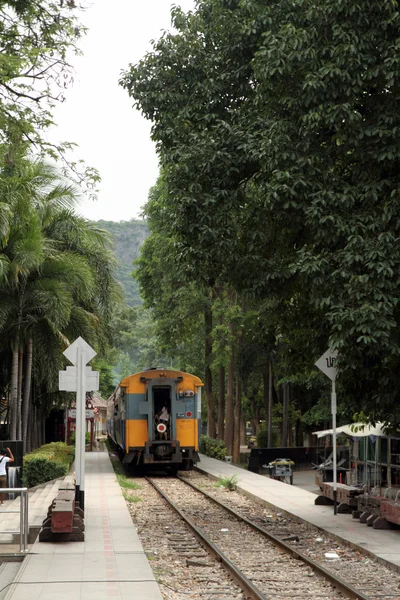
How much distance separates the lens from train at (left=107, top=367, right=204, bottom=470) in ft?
90.4

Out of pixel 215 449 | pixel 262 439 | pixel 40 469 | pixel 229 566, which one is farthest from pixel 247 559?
pixel 262 439

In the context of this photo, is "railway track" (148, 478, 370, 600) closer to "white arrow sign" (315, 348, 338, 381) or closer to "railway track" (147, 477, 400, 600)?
"railway track" (147, 477, 400, 600)

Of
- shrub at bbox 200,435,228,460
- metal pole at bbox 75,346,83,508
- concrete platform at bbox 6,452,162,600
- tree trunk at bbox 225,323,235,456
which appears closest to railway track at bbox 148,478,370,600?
concrete platform at bbox 6,452,162,600

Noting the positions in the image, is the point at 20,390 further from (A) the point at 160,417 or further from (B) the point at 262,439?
(B) the point at 262,439

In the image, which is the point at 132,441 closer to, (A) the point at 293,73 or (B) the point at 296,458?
(B) the point at 296,458

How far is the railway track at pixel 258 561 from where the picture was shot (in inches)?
374

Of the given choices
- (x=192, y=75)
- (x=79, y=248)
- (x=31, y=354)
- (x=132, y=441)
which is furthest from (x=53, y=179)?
(x=192, y=75)

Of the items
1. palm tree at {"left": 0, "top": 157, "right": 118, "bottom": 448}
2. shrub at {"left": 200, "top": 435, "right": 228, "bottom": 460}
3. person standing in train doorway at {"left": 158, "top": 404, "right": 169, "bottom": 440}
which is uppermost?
palm tree at {"left": 0, "top": 157, "right": 118, "bottom": 448}

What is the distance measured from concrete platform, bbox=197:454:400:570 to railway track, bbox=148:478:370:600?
97 centimetres

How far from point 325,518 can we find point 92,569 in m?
6.49

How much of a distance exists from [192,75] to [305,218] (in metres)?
4.29

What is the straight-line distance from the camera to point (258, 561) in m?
11.7

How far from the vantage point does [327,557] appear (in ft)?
38.6

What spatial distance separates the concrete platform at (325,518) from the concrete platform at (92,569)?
3112mm
